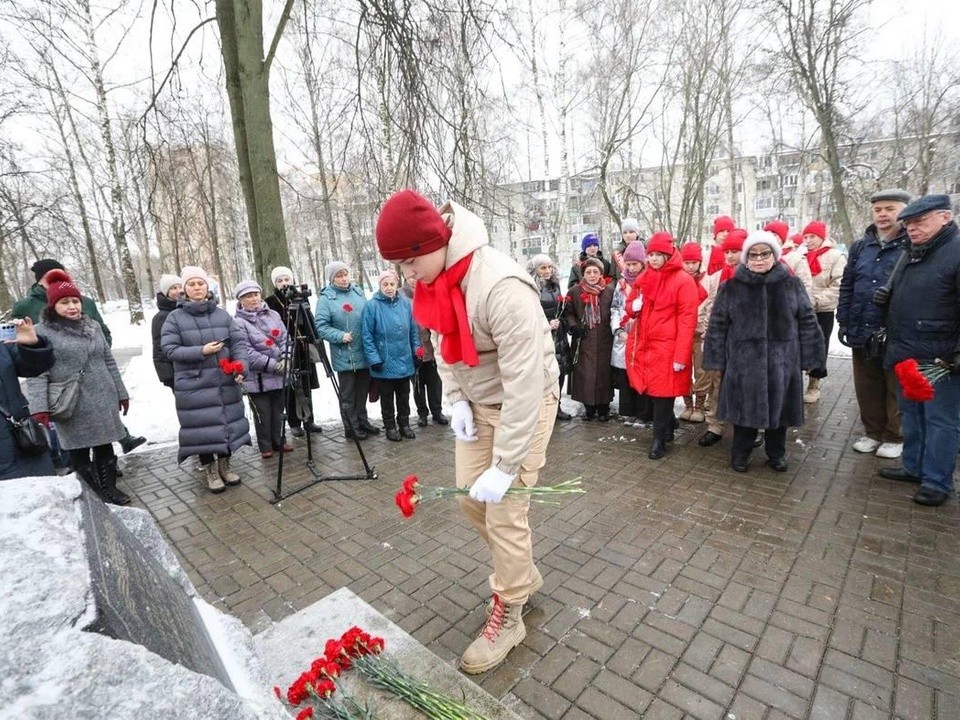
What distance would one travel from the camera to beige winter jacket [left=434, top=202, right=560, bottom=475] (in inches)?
82.2

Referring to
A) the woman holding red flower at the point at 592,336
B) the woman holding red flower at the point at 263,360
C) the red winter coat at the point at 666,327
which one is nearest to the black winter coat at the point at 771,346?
the red winter coat at the point at 666,327

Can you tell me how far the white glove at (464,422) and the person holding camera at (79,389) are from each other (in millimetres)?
3698

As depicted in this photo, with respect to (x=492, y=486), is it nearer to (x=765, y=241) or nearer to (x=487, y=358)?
(x=487, y=358)

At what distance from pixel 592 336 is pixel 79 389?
201 inches

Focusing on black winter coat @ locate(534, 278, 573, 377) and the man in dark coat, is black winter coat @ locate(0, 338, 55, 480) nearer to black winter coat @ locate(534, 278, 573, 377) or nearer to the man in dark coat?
black winter coat @ locate(534, 278, 573, 377)

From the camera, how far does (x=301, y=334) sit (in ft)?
17.4

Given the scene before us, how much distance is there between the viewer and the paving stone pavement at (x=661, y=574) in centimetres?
231

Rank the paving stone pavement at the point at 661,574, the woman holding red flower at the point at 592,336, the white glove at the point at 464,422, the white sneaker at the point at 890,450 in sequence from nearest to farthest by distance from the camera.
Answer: the paving stone pavement at the point at 661,574 → the white glove at the point at 464,422 → the white sneaker at the point at 890,450 → the woman holding red flower at the point at 592,336

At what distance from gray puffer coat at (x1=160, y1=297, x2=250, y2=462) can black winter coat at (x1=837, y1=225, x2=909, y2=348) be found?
18.9 feet

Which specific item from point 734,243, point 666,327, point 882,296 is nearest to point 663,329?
point 666,327

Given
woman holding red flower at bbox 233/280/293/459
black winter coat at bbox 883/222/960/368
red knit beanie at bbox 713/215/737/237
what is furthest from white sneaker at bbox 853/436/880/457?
woman holding red flower at bbox 233/280/293/459

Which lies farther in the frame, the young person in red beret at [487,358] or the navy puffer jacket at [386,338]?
Answer: the navy puffer jacket at [386,338]

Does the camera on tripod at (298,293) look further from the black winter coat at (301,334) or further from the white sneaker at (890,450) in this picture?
the white sneaker at (890,450)

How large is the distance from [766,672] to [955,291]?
2932mm
